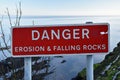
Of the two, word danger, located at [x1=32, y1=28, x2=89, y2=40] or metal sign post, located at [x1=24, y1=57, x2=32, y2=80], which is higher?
word danger, located at [x1=32, y1=28, x2=89, y2=40]

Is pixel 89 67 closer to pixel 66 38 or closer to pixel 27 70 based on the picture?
pixel 66 38

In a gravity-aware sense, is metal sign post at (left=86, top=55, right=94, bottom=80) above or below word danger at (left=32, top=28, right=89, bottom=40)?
below

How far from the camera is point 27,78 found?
14.2 ft

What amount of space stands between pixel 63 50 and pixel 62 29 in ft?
0.91

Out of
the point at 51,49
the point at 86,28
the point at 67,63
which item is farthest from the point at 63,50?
the point at 67,63

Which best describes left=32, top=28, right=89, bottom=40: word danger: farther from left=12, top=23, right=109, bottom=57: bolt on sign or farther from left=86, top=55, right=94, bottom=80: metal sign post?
left=86, top=55, right=94, bottom=80: metal sign post

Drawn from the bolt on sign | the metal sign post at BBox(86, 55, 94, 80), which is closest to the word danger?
the bolt on sign

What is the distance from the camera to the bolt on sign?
4.23 meters

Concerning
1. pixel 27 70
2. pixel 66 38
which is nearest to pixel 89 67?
pixel 66 38

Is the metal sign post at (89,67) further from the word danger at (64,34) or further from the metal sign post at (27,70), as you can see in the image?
the metal sign post at (27,70)

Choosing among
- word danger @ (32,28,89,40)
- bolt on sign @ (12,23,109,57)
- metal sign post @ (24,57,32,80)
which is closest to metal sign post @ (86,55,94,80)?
bolt on sign @ (12,23,109,57)

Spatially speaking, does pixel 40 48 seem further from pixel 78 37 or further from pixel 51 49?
pixel 78 37

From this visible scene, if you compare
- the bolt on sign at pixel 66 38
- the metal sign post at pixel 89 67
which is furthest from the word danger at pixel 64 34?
the metal sign post at pixel 89 67

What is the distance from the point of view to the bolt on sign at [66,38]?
4234 mm
